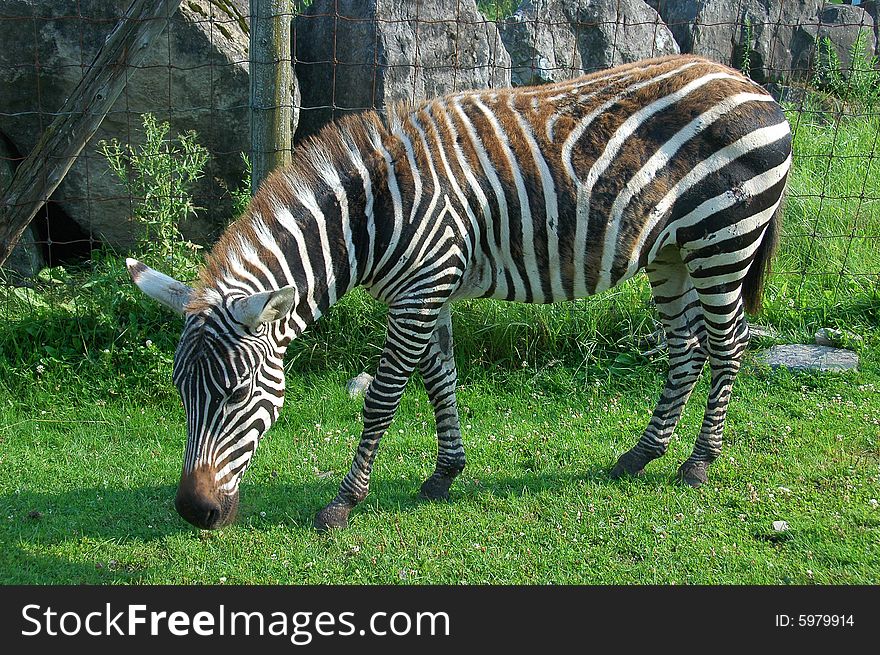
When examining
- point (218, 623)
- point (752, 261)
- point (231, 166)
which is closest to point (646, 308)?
point (752, 261)

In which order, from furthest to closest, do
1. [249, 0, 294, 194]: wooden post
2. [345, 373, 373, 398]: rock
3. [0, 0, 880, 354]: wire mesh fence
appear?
[0, 0, 880, 354]: wire mesh fence < [345, 373, 373, 398]: rock < [249, 0, 294, 194]: wooden post

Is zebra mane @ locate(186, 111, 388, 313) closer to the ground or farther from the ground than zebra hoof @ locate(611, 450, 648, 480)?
farther from the ground

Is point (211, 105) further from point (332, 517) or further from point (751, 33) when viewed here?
point (751, 33)

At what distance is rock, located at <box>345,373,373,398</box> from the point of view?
6520 millimetres

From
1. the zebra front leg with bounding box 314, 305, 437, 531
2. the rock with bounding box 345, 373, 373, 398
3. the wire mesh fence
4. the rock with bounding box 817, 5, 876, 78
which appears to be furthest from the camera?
the rock with bounding box 817, 5, 876, 78

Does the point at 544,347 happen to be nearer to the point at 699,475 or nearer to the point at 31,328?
the point at 699,475

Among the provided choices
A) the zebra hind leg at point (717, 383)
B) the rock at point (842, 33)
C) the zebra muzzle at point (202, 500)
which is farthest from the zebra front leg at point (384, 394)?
the rock at point (842, 33)

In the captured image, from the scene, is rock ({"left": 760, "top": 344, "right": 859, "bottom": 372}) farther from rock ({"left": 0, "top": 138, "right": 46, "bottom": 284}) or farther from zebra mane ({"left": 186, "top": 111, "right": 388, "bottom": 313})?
rock ({"left": 0, "top": 138, "right": 46, "bottom": 284})

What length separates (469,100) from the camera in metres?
5.03

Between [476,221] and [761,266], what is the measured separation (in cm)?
205

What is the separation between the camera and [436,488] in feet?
17.6

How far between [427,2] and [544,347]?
3261 millimetres

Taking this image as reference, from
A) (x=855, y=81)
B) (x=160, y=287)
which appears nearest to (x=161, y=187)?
(x=160, y=287)

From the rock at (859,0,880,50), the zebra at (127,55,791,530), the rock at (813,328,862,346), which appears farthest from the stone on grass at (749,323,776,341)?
the rock at (859,0,880,50)
